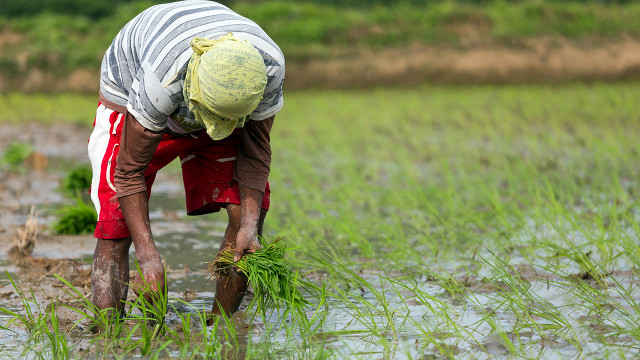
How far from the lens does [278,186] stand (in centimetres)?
542

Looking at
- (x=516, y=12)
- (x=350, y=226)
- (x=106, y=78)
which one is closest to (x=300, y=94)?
(x=516, y=12)

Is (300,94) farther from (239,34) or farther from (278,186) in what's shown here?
(239,34)

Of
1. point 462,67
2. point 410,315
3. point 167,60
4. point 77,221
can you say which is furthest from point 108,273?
point 462,67

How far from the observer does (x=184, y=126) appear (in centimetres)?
244

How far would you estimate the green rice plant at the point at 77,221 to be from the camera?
404 cm

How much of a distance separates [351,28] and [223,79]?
12.9 meters

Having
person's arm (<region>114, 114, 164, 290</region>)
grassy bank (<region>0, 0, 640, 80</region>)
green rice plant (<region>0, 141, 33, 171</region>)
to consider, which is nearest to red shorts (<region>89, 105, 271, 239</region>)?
person's arm (<region>114, 114, 164, 290</region>)

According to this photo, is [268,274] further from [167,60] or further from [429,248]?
[429,248]

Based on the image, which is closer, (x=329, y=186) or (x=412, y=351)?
(x=412, y=351)

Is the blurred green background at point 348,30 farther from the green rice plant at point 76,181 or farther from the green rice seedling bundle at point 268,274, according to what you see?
the green rice seedling bundle at point 268,274

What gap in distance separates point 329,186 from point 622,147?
264 cm

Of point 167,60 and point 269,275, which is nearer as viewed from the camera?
point 167,60

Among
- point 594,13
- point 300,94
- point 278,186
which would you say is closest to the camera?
point 278,186

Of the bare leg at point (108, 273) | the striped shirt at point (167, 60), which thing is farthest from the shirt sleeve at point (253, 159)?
the bare leg at point (108, 273)
